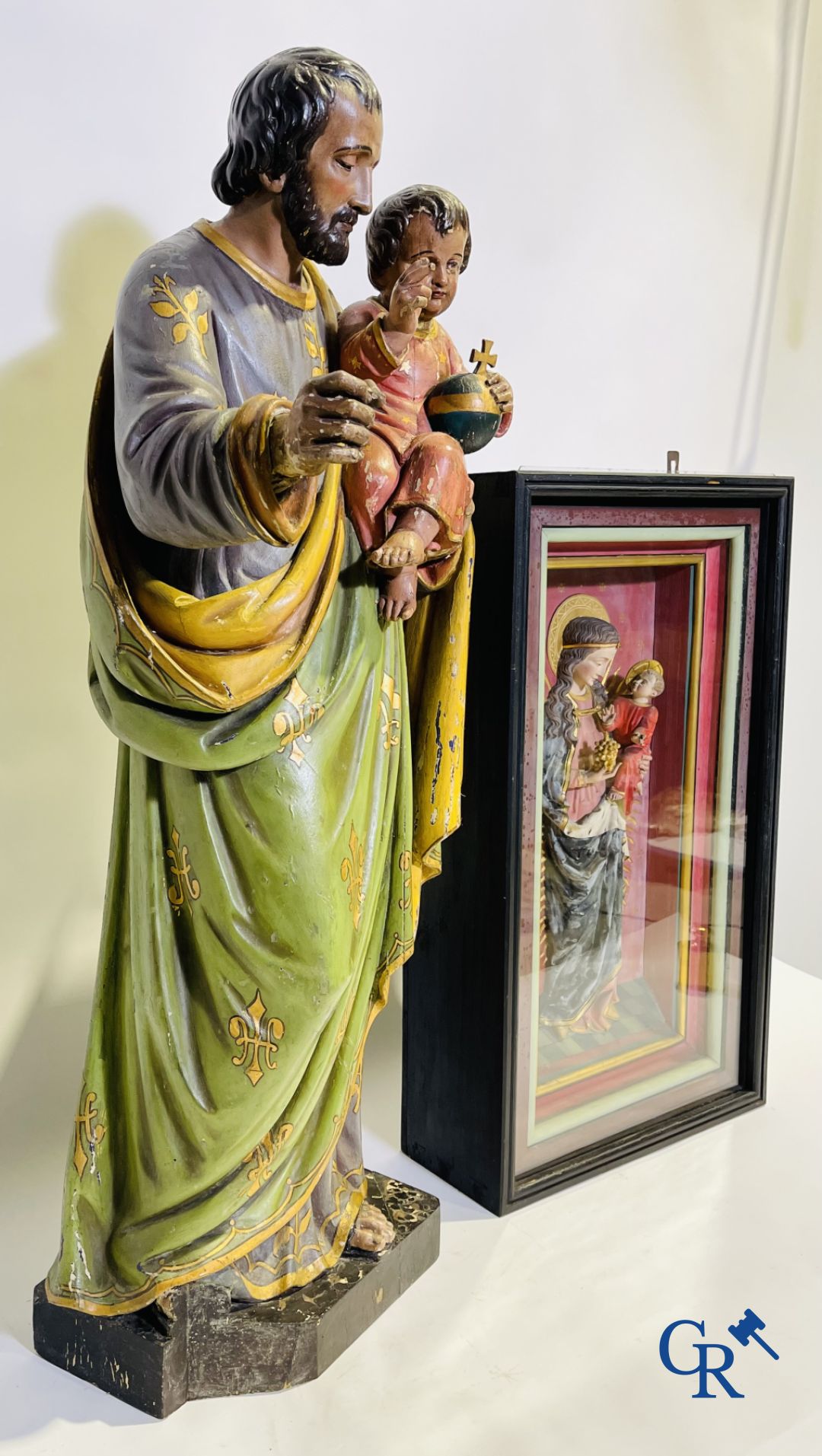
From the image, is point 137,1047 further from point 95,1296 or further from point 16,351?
point 16,351

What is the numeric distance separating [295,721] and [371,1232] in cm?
54

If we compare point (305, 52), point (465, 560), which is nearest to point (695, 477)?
point (465, 560)

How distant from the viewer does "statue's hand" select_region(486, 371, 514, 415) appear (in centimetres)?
126

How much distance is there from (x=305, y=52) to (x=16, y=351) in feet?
2.05

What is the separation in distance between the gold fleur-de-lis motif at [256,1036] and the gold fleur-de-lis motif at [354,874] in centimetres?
11

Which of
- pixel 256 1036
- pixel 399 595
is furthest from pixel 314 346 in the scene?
pixel 256 1036

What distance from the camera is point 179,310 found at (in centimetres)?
105

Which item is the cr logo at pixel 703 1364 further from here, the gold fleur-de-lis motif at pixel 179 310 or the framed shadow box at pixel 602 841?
the gold fleur-de-lis motif at pixel 179 310

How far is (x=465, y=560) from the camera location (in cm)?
133

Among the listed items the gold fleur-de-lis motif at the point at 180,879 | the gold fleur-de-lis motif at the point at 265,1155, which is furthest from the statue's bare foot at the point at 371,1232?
the gold fleur-de-lis motif at the point at 180,879

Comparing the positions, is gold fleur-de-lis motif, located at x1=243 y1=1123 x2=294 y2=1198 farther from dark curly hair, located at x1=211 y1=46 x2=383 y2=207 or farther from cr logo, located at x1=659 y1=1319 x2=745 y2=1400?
dark curly hair, located at x1=211 y1=46 x2=383 y2=207

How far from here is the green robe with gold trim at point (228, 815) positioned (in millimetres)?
1083

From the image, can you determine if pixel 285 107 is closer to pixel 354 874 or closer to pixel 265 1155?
pixel 354 874

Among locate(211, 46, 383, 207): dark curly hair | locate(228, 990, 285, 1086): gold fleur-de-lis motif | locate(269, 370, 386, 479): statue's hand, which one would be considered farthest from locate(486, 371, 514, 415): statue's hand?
locate(228, 990, 285, 1086): gold fleur-de-lis motif
